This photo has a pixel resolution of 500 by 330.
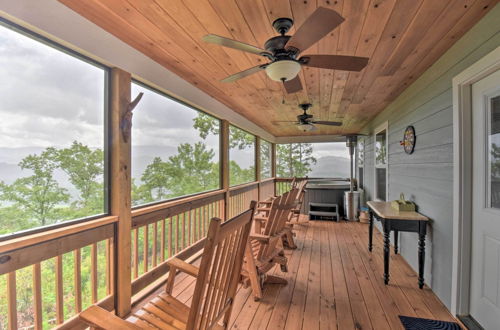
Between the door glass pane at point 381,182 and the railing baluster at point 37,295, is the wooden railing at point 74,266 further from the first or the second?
the door glass pane at point 381,182

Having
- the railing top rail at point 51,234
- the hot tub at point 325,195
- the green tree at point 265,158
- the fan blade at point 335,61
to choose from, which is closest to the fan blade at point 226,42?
the fan blade at point 335,61

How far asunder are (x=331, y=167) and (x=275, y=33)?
647cm

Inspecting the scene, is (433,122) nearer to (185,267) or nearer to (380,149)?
(380,149)

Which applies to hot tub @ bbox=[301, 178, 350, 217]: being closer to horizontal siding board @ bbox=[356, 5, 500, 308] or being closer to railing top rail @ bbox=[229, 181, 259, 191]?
railing top rail @ bbox=[229, 181, 259, 191]

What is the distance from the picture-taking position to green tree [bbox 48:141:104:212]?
5.45 feet

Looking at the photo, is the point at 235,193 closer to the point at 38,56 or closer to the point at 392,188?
the point at 392,188

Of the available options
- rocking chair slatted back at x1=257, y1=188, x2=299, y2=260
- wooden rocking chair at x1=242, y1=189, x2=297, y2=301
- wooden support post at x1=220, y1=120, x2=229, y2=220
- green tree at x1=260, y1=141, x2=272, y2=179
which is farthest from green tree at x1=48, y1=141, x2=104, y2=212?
green tree at x1=260, y1=141, x2=272, y2=179

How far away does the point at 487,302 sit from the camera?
5.66ft

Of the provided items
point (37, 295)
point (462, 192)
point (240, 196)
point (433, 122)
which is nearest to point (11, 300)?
point (37, 295)

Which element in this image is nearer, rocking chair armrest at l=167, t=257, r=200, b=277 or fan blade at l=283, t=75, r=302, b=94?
rocking chair armrest at l=167, t=257, r=200, b=277

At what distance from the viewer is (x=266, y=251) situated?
2.38 m

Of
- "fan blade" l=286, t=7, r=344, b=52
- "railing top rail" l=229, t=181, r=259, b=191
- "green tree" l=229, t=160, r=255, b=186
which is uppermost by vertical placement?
"fan blade" l=286, t=7, r=344, b=52

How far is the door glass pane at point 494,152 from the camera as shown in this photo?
5.40ft

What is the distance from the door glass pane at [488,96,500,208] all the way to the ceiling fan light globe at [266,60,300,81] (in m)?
1.40
